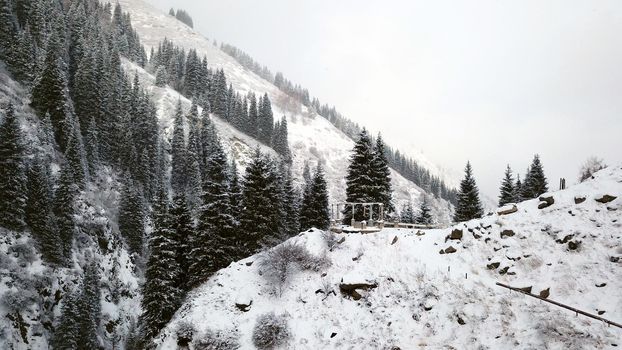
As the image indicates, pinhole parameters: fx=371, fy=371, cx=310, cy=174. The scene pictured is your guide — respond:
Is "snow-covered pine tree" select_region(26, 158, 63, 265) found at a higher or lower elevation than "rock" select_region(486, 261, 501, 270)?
lower

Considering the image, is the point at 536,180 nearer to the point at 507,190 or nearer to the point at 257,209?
the point at 507,190

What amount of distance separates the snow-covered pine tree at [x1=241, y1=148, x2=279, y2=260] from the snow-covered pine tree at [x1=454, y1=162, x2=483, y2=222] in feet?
81.0

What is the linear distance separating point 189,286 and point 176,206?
24.3ft

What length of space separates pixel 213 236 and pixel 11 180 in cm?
2089

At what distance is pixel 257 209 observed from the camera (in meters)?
37.2

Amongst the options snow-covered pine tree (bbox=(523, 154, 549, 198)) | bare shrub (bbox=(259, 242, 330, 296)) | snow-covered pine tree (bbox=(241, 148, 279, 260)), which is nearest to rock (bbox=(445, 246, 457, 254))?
bare shrub (bbox=(259, 242, 330, 296))

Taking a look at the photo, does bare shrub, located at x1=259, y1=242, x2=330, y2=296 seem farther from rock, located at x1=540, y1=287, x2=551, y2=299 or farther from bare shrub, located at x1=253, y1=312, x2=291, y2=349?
rock, located at x1=540, y1=287, x2=551, y2=299

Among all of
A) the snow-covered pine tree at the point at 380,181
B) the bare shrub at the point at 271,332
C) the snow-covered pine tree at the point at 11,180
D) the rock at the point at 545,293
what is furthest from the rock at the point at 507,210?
the snow-covered pine tree at the point at 11,180

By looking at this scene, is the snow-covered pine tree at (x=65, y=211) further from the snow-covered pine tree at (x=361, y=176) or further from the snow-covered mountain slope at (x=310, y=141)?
the snow-covered mountain slope at (x=310, y=141)

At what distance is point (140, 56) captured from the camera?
13612cm

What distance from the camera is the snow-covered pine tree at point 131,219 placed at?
182ft

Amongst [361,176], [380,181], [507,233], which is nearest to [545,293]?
[507,233]

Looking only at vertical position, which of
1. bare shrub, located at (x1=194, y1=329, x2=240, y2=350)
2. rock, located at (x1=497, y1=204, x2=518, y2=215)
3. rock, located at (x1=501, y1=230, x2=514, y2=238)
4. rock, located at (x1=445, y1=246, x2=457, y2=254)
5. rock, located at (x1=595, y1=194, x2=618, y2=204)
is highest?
rock, located at (x1=595, y1=194, x2=618, y2=204)

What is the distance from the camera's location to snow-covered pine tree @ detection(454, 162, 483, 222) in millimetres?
47469
